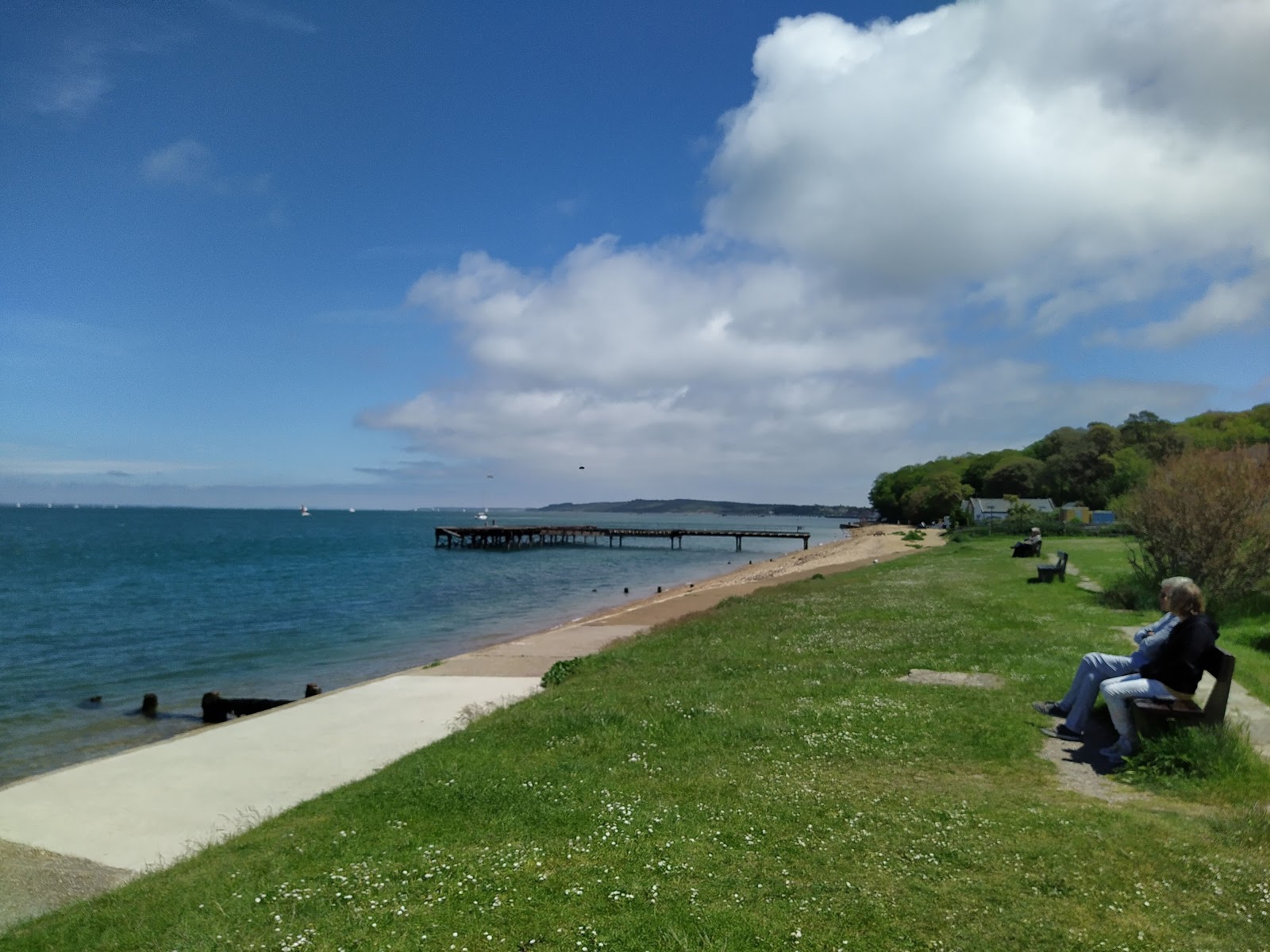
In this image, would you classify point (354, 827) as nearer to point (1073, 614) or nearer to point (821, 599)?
point (1073, 614)

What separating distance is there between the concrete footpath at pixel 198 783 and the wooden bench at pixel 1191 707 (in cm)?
815

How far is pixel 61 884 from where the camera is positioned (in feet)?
23.7

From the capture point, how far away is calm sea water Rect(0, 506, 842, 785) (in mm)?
18297

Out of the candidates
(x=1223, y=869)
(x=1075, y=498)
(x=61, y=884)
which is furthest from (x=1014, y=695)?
(x=1075, y=498)

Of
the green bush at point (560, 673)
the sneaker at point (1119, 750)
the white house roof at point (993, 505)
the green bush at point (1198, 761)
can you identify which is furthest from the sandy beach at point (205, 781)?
the white house roof at point (993, 505)

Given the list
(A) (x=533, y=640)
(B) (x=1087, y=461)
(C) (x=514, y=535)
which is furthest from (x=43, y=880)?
(B) (x=1087, y=461)

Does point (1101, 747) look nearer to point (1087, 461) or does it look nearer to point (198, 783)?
point (198, 783)

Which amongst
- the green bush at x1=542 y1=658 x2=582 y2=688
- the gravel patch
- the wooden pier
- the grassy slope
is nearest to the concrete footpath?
the gravel patch

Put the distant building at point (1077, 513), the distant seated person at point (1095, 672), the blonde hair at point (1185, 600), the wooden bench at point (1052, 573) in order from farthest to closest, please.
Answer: the distant building at point (1077, 513), the wooden bench at point (1052, 573), the distant seated person at point (1095, 672), the blonde hair at point (1185, 600)

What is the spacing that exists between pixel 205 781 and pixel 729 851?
25.9ft

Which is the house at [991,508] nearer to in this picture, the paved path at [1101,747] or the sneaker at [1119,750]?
the paved path at [1101,747]

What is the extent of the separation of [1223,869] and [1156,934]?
1055 mm

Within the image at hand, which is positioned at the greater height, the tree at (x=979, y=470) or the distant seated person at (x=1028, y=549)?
the tree at (x=979, y=470)

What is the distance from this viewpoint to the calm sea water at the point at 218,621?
18.3 meters
